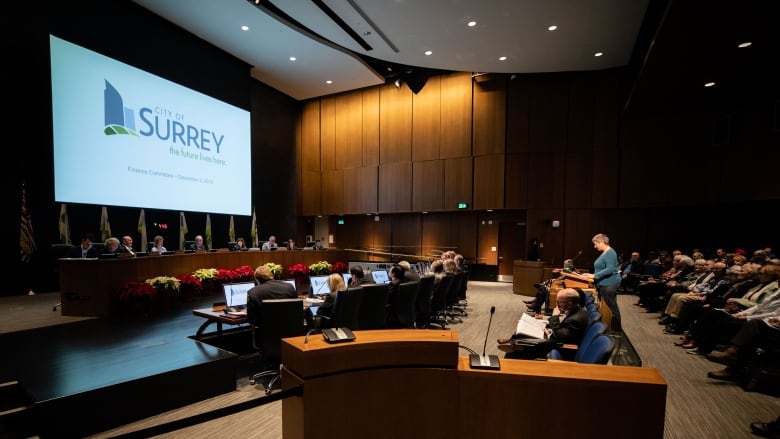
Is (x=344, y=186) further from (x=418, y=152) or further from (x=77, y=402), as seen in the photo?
(x=77, y=402)

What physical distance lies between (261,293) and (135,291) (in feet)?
7.41

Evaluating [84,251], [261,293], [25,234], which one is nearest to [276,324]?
[261,293]

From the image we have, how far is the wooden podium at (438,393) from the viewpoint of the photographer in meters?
1.48

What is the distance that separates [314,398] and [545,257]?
10489mm

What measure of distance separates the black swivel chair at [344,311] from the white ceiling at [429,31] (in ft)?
19.9

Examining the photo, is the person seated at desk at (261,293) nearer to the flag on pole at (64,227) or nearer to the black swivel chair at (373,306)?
the black swivel chair at (373,306)

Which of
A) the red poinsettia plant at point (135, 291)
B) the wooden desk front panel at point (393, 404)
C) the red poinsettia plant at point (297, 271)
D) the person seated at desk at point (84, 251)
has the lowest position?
the red poinsettia plant at point (297, 271)

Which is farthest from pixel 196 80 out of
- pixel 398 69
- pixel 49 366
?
pixel 49 366

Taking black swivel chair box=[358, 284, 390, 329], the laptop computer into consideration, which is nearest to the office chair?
the laptop computer

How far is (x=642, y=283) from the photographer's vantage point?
24.7ft

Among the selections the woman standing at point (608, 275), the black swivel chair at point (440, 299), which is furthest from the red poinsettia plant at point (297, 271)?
the woman standing at point (608, 275)

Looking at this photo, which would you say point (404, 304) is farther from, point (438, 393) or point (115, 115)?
point (115, 115)

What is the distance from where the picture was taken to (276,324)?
346 cm

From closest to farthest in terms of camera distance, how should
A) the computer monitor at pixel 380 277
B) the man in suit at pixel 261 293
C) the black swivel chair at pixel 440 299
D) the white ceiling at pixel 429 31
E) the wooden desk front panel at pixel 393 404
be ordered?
the wooden desk front panel at pixel 393 404
the man in suit at pixel 261 293
the black swivel chair at pixel 440 299
the computer monitor at pixel 380 277
the white ceiling at pixel 429 31
